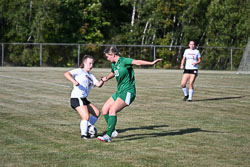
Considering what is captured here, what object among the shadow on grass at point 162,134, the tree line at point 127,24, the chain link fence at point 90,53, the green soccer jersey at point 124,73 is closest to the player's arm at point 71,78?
the green soccer jersey at point 124,73

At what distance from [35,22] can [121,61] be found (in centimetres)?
3843

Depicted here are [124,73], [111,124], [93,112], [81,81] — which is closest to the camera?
[111,124]

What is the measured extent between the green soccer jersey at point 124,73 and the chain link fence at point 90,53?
3623 centimetres

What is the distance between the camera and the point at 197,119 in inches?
476

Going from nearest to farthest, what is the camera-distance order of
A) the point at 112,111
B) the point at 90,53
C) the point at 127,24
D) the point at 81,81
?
the point at 112,111 < the point at 81,81 < the point at 90,53 < the point at 127,24

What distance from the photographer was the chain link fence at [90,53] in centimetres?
4478

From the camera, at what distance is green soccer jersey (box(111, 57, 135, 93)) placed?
9.11 metres

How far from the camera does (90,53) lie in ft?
153

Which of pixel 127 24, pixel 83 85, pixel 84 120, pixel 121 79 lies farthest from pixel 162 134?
pixel 127 24

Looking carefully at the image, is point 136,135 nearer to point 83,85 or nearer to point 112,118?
point 112,118

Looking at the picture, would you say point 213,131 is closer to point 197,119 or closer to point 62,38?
point 197,119

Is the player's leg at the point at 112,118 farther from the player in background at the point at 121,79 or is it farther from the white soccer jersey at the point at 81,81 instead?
the white soccer jersey at the point at 81,81

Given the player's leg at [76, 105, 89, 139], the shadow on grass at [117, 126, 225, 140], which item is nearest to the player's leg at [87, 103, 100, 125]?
the player's leg at [76, 105, 89, 139]

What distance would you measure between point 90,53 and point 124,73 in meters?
37.9
